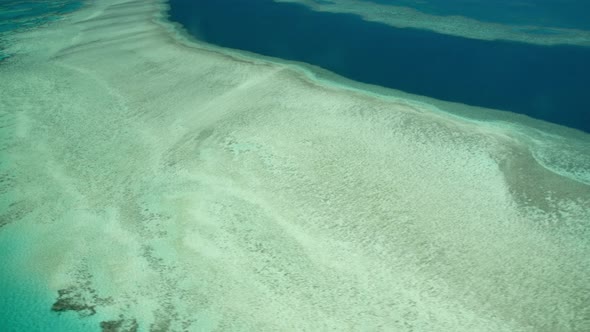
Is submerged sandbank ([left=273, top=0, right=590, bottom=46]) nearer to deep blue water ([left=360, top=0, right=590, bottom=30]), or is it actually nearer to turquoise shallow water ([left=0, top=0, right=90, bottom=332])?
deep blue water ([left=360, top=0, right=590, bottom=30])

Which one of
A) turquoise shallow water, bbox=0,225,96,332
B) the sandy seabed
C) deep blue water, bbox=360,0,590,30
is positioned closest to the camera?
turquoise shallow water, bbox=0,225,96,332

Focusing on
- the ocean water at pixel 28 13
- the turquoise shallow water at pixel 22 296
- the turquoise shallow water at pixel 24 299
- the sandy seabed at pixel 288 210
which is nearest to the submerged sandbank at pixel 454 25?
the sandy seabed at pixel 288 210

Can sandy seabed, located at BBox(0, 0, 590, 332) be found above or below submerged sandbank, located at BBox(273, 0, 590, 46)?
below

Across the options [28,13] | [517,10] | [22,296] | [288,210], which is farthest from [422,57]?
[28,13]

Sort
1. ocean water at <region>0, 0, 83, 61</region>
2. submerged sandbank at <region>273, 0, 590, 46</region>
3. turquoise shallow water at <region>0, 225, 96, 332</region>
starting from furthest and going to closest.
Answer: ocean water at <region>0, 0, 83, 61</region> < submerged sandbank at <region>273, 0, 590, 46</region> < turquoise shallow water at <region>0, 225, 96, 332</region>

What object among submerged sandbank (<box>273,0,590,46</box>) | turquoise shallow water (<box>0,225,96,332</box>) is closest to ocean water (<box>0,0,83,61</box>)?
submerged sandbank (<box>273,0,590,46</box>)

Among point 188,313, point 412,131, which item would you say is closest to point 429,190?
point 412,131

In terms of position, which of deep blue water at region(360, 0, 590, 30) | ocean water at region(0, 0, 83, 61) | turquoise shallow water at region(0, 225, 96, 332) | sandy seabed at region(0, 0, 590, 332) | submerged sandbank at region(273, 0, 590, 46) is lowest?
turquoise shallow water at region(0, 225, 96, 332)
